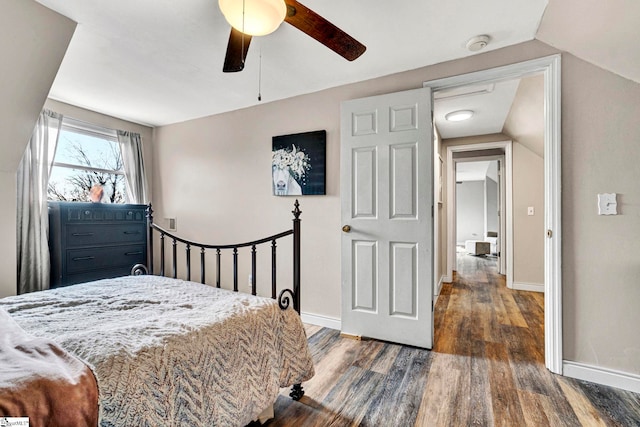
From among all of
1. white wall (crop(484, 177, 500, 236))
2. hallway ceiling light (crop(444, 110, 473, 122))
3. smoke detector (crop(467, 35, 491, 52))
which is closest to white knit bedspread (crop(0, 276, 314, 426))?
smoke detector (crop(467, 35, 491, 52))

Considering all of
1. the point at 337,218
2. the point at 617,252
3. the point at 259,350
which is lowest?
the point at 259,350

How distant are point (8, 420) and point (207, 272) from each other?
3106 millimetres

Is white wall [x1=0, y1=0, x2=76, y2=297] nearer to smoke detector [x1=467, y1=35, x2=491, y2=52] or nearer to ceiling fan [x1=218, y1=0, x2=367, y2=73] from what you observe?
ceiling fan [x1=218, y1=0, x2=367, y2=73]

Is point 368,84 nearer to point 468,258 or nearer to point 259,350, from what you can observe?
point 259,350

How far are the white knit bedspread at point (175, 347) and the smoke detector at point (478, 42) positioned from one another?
2.18 meters

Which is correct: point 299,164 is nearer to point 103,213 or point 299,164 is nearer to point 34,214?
point 103,213

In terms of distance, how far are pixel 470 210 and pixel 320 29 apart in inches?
400

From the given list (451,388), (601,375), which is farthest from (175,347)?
(601,375)

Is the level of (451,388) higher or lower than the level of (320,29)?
lower

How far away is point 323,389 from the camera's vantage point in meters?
1.83

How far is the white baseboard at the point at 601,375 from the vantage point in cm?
181

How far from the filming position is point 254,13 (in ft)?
4.35

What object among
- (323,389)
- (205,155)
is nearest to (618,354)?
(323,389)

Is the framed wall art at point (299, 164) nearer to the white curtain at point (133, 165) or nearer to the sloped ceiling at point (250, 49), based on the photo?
the sloped ceiling at point (250, 49)
